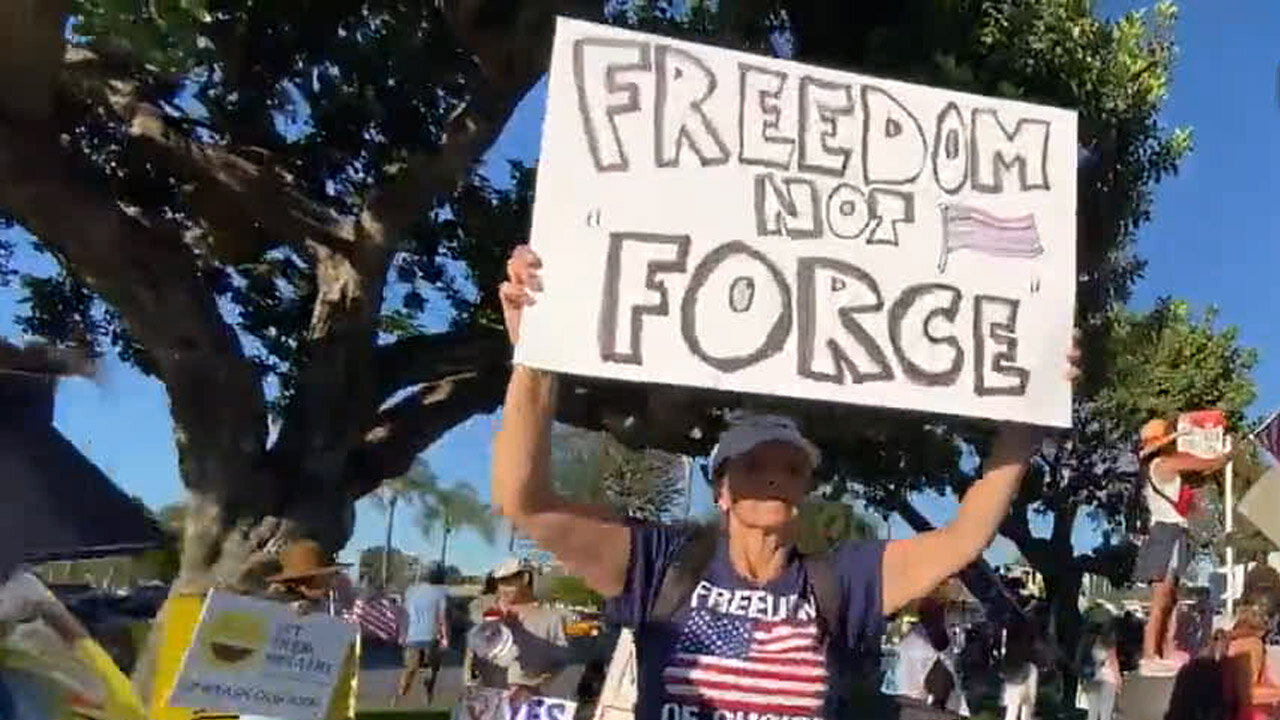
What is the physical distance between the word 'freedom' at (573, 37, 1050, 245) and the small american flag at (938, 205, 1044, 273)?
0.07 m

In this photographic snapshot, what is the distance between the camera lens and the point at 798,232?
163 inches

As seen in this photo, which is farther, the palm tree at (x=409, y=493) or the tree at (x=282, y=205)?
the palm tree at (x=409, y=493)

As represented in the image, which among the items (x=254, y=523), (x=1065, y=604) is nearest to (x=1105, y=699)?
(x=254, y=523)

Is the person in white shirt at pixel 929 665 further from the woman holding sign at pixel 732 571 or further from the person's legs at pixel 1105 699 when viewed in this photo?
the woman holding sign at pixel 732 571

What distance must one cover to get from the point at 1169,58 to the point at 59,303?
9.34 metres

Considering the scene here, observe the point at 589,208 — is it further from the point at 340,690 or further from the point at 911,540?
the point at 340,690

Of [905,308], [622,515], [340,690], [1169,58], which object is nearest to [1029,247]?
[905,308]

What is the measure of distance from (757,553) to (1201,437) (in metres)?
4.88

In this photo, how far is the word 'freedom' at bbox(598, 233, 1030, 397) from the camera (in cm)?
391

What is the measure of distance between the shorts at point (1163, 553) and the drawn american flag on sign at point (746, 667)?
4659 millimetres

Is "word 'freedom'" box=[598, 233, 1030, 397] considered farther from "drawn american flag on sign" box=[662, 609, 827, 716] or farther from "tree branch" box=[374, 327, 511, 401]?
"tree branch" box=[374, 327, 511, 401]

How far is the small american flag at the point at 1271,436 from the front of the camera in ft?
32.3

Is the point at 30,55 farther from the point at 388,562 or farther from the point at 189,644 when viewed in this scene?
the point at 388,562

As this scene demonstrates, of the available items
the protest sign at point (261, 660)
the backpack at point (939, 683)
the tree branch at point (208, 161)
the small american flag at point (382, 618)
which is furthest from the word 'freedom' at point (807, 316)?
the small american flag at point (382, 618)
